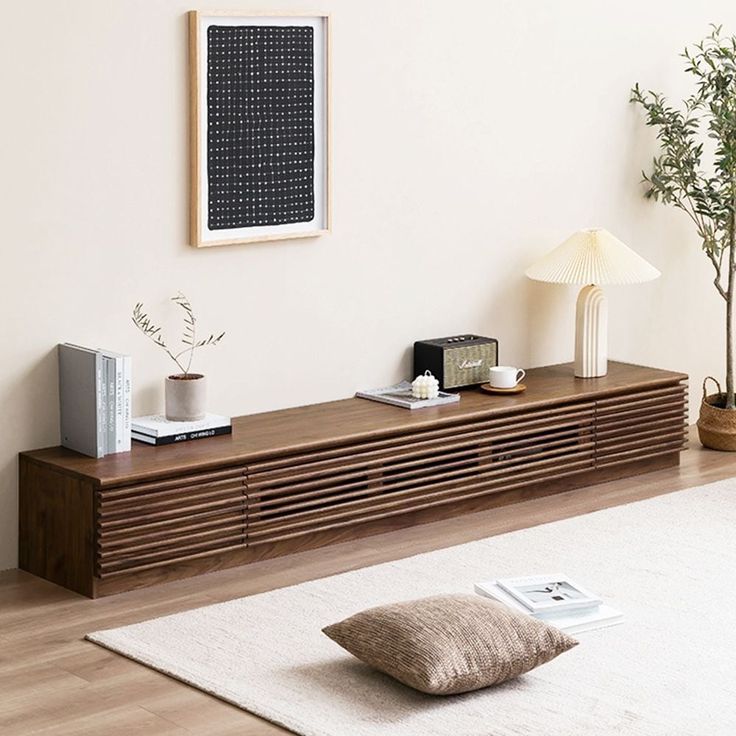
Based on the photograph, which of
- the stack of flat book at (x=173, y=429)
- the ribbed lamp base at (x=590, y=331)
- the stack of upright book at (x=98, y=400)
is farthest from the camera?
the ribbed lamp base at (x=590, y=331)

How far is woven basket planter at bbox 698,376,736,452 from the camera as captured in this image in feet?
19.7

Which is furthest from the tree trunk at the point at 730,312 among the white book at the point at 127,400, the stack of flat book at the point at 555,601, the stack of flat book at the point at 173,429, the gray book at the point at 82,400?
the gray book at the point at 82,400

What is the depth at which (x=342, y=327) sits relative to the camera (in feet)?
17.2

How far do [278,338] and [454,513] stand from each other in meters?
0.82

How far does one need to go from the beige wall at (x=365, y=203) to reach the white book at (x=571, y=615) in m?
1.27

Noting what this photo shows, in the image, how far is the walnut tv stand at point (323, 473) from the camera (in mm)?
4270

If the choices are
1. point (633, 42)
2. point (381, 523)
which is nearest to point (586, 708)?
point (381, 523)

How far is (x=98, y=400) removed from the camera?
14.4 feet

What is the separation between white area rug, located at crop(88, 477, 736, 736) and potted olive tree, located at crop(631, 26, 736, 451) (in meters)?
1.16

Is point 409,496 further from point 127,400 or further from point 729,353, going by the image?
point 729,353

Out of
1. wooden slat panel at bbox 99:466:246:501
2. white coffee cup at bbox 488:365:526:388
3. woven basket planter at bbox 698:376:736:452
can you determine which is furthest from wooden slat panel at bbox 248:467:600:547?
woven basket planter at bbox 698:376:736:452

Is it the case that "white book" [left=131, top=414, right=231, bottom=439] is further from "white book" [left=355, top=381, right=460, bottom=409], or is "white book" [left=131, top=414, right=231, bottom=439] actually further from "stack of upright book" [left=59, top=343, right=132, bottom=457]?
"white book" [left=355, top=381, right=460, bottom=409]

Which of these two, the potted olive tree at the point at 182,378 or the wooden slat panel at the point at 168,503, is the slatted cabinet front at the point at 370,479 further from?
the potted olive tree at the point at 182,378

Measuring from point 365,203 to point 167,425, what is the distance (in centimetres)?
112
